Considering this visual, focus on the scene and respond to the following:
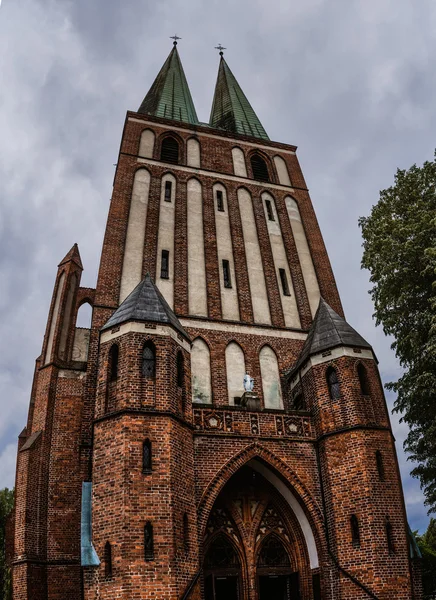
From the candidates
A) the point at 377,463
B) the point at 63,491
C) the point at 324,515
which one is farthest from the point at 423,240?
the point at 63,491

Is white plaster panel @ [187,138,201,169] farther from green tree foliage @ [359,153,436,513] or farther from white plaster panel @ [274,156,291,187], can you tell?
green tree foliage @ [359,153,436,513]

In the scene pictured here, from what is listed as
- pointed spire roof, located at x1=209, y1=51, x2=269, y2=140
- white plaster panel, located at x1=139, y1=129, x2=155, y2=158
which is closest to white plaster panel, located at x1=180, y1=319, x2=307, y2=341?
white plaster panel, located at x1=139, y1=129, x2=155, y2=158

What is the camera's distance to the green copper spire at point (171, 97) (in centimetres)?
2372

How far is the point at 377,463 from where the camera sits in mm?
12344

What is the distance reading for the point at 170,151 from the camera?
21.2 metres

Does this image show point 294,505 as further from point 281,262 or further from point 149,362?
point 281,262

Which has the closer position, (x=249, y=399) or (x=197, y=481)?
(x=197, y=481)

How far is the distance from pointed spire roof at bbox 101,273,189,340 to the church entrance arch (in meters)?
4.15

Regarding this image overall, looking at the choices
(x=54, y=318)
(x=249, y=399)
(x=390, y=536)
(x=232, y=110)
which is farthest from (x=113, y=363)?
(x=232, y=110)

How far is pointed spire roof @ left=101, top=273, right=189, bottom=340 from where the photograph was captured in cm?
1284

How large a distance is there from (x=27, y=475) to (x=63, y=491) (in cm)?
91

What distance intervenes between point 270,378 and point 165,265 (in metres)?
4.77

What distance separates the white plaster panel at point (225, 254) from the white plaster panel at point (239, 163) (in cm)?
132

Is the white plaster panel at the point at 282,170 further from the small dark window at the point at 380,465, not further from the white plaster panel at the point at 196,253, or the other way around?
the small dark window at the point at 380,465
